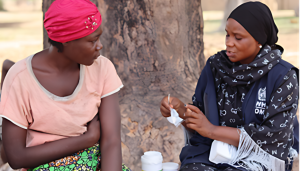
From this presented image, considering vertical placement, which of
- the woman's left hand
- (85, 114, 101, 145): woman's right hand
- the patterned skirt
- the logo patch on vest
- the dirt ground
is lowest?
the dirt ground

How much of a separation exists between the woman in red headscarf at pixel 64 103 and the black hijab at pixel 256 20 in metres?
0.92

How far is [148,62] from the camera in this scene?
3.50 m

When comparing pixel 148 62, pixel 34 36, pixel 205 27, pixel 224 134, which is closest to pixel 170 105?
pixel 224 134

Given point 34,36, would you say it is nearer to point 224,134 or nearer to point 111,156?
point 111,156

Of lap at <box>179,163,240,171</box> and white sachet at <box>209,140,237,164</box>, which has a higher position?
white sachet at <box>209,140,237,164</box>

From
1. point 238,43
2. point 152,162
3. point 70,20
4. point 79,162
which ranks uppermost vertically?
point 70,20

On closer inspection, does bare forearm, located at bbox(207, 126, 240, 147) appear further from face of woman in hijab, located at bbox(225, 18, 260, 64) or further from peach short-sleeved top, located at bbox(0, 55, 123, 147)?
peach short-sleeved top, located at bbox(0, 55, 123, 147)

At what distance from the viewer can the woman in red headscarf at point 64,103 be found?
1.84 m

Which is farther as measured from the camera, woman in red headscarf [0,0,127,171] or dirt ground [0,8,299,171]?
dirt ground [0,8,299,171]

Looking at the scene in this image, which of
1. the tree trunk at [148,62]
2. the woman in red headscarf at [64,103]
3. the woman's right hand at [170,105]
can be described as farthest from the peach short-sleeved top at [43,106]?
the tree trunk at [148,62]

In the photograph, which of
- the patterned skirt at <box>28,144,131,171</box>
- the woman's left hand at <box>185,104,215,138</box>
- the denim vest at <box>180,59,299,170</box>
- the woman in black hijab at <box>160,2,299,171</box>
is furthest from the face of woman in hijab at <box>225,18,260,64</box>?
the patterned skirt at <box>28,144,131,171</box>

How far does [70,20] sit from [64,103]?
0.50 meters

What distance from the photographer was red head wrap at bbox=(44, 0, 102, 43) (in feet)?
6.00

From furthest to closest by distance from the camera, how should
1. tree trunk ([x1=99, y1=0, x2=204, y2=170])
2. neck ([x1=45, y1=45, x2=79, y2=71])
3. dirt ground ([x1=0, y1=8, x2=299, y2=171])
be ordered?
dirt ground ([x1=0, y1=8, x2=299, y2=171])
tree trunk ([x1=99, y1=0, x2=204, y2=170])
neck ([x1=45, y1=45, x2=79, y2=71])
